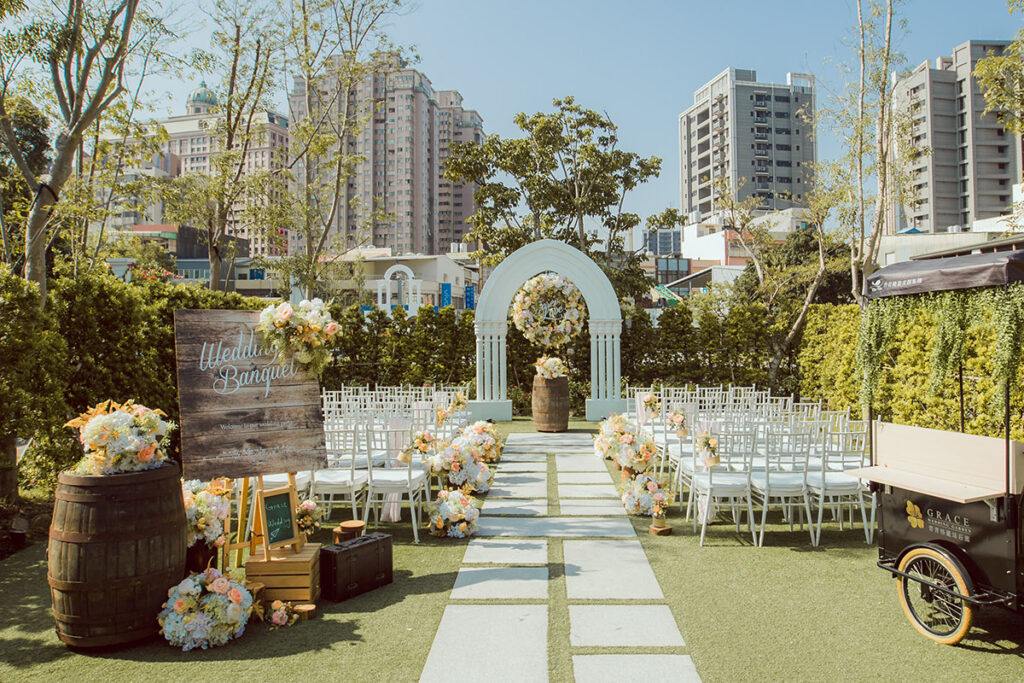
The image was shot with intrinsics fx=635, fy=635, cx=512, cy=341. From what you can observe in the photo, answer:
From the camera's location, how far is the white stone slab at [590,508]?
6309 mm

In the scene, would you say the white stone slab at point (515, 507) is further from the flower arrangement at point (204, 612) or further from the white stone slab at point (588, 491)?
the flower arrangement at point (204, 612)

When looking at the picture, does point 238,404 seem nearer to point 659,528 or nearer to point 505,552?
point 505,552

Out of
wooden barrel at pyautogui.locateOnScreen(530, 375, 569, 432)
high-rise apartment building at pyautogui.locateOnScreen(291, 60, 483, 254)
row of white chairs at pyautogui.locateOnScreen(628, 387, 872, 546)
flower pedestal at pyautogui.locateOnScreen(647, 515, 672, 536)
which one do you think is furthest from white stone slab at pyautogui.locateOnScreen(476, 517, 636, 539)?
high-rise apartment building at pyautogui.locateOnScreen(291, 60, 483, 254)

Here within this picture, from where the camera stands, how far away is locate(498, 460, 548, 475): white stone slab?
836 cm

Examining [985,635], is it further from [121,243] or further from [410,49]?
[410,49]

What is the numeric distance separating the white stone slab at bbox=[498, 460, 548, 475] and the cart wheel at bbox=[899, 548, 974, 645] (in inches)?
196

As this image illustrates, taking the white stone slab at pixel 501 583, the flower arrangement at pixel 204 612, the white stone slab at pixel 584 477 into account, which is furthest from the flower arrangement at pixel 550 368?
the flower arrangement at pixel 204 612

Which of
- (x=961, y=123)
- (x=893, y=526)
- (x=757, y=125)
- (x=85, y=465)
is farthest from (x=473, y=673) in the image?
(x=757, y=125)

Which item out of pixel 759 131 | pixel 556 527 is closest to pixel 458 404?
pixel 556 527

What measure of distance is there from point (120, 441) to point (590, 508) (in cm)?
438

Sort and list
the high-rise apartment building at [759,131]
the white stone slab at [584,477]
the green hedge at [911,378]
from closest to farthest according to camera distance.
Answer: the green hedge at [911,378]
the white stone slab at [584,477]
the high-rise apartment building at [759,131]

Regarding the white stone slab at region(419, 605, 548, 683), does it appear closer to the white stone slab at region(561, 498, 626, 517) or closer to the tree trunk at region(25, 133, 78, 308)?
the white stone slab at region(561, 498, 626, 517)

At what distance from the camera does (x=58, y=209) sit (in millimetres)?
7043

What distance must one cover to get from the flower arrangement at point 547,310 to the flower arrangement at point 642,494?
6456 mm
